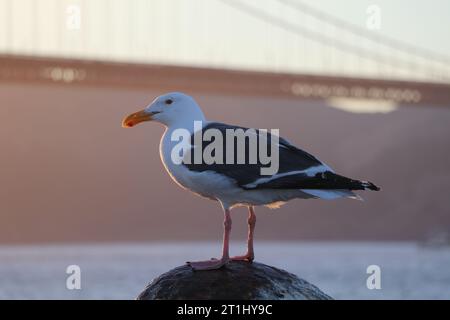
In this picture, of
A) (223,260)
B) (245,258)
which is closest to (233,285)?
(223,260)

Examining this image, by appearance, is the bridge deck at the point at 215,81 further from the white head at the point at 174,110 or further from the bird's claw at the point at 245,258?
the bird's claw at the point at 245,258

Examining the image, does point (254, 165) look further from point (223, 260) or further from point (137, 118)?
point (137, 118)

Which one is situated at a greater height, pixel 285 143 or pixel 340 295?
pixel 285 143

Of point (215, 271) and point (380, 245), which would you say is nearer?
point (215, 271)

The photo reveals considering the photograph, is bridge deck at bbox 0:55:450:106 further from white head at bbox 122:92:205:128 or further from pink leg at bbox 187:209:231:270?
pink leg at bbox 187:209:231:270

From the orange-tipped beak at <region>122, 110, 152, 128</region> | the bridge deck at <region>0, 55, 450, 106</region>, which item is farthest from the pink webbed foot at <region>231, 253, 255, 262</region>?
the bridge deck at <region>0, 55, 450, 106</region>

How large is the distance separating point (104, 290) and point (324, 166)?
12.3m

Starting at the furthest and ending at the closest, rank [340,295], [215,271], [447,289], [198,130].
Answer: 1. [447,289]
2. [340,295]
3. [198,130]
4. [215,271]

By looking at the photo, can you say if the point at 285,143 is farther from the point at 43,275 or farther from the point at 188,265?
the point at 43,275

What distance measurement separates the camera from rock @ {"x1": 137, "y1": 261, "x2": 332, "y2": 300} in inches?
127

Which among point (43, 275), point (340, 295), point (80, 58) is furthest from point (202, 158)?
point (80, 58)

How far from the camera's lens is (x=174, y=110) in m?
3.63

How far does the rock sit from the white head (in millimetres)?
669

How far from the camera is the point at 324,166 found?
3.35 metres
